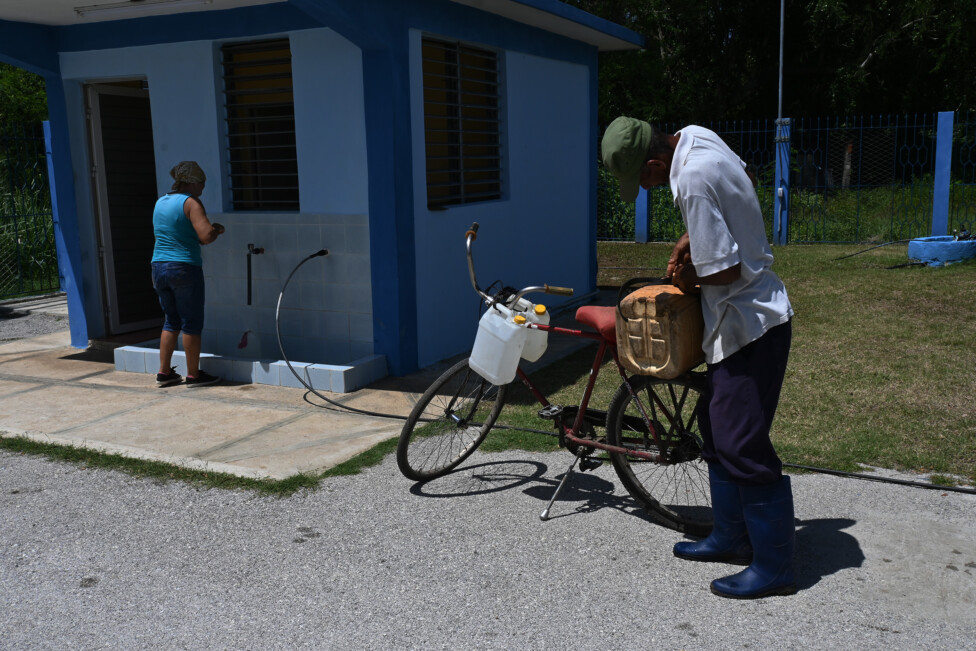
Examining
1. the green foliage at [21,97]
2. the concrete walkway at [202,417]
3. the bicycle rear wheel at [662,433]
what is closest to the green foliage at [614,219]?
the green foliage at [21,97]

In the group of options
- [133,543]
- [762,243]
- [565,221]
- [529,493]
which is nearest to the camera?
[762,243]

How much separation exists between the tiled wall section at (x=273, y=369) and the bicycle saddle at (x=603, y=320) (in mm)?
3037

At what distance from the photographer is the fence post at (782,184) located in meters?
16.5

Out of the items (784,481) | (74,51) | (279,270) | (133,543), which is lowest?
(133,543)

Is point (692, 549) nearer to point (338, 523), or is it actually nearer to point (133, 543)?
point (338, 523)

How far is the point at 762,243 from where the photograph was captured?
3645mm

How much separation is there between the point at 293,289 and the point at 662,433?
14.7 ft

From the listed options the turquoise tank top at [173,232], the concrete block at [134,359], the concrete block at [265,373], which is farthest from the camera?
the concrete block at [134,359]

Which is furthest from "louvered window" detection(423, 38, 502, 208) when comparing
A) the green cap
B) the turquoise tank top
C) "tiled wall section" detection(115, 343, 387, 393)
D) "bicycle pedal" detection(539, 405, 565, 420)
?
the green cap

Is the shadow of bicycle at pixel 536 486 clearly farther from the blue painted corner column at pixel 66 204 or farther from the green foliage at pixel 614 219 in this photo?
the green foliage at pixel 614 219

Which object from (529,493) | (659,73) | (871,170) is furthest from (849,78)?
(529,493)

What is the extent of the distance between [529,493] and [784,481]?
1527 millimetres

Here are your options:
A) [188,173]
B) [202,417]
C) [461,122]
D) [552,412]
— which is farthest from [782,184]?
[552,412]

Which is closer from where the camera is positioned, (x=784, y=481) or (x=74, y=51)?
(x=784, y=481)
